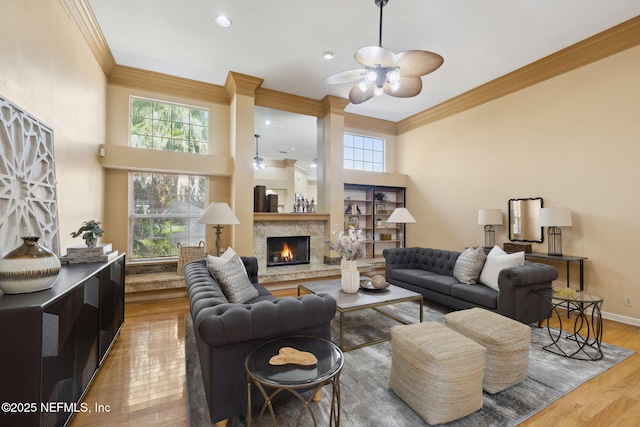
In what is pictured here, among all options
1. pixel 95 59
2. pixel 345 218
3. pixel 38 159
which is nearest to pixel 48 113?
pixel 38 159

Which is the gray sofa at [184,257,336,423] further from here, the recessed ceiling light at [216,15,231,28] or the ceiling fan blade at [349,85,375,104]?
the recessed ceiling light at [216,15,231,28]

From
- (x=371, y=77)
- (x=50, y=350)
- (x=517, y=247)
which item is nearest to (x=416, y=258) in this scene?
(x=517, y=247)

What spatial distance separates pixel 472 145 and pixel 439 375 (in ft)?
15.6

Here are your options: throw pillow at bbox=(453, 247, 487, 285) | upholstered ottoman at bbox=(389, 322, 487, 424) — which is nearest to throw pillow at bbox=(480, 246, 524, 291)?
throw pillow at bbox=(453, 247, 487, 285)

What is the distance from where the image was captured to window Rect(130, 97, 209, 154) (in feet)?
15.5

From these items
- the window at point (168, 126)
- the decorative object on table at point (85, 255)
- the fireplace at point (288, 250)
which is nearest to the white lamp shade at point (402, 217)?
the fireplace at point (288, 250)

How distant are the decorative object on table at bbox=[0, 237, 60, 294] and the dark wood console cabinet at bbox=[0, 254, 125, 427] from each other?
5 centimetres

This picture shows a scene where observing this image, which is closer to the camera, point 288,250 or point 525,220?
point 525,220

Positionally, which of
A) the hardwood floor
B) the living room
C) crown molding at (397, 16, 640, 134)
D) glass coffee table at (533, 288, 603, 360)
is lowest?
the hardwood floor

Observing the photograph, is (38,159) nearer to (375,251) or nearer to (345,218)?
(345,218)

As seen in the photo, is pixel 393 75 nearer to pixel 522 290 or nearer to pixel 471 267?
pixel 471 267

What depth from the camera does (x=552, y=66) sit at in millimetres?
4094

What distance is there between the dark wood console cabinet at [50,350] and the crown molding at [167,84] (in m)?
3.61

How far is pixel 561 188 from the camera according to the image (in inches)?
159
